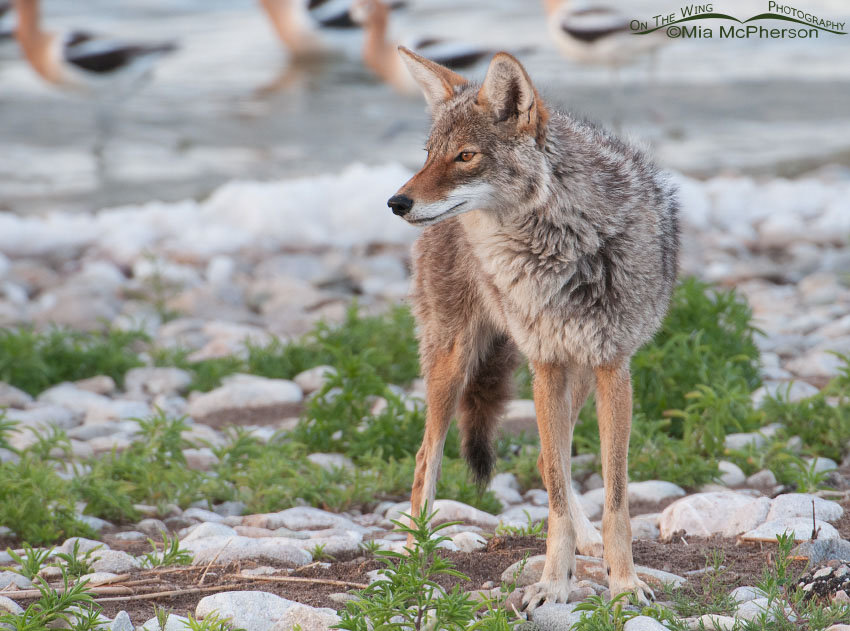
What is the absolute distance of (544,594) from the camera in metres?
3.44

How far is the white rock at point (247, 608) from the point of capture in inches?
125

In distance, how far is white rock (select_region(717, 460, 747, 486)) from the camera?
484 centimetres

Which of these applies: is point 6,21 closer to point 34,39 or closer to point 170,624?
point 34,39

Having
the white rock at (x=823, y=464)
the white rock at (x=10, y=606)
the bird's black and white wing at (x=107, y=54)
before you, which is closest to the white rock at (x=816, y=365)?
the white rock at (x=823, y=464)

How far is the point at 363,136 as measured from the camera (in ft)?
50.4

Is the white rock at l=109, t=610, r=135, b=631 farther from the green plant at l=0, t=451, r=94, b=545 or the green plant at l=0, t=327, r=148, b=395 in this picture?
the green plant at l=0, t=327, r=148, b=395

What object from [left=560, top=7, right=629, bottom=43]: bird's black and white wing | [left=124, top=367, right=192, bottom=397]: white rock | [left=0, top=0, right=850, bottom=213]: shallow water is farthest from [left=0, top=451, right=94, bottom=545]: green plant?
[left=560, top=7, right=629, bottom=43]: bird's black and white wing

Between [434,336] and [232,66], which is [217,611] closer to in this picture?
[434,336]

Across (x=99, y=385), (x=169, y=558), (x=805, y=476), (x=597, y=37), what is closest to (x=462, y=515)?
(x=169, y=558)

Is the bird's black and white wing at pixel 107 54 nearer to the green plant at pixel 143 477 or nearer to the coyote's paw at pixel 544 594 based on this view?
the green plant at pixel 143 477

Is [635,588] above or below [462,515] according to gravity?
above

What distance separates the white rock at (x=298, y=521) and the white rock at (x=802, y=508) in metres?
1.71

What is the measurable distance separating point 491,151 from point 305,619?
1.67m

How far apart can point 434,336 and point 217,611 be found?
1584 mm
